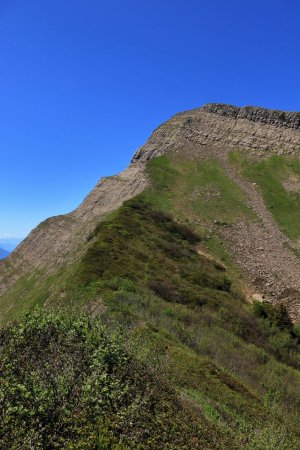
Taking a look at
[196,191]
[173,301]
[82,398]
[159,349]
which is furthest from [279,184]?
[82,398]

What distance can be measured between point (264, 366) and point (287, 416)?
625cm

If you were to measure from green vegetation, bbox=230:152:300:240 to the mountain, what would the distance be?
0.92 ft

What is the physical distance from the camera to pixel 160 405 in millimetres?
9078

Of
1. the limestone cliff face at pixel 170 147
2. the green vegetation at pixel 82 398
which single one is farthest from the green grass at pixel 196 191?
the green vegetation at pixel 82 398

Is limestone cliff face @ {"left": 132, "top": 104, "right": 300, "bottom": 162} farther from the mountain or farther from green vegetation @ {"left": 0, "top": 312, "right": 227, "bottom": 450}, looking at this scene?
green vegetation @ {"left": 0, "top": 312, "right": 227, "bottom": 450}

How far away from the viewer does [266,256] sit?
46.1 metres

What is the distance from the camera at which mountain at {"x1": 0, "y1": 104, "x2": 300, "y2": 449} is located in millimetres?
7883

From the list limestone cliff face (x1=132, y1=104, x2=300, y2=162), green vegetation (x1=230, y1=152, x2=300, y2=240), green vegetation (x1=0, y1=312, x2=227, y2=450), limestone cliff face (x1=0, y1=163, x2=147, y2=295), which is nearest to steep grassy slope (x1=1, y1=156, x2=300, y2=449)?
green vegetation (x1=0, y1=312, x2=227, y2=450)

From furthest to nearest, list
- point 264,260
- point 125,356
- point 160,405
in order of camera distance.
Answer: point 264,260, point 125,356, point 160,405

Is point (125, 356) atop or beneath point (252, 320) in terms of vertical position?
beneath

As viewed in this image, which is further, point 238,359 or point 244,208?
point 244,208

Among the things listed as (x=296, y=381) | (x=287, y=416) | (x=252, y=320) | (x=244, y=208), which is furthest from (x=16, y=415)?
(x=244, y=208)

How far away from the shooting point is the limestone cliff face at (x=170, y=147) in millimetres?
54625

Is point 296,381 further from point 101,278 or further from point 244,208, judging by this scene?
point 244,208
